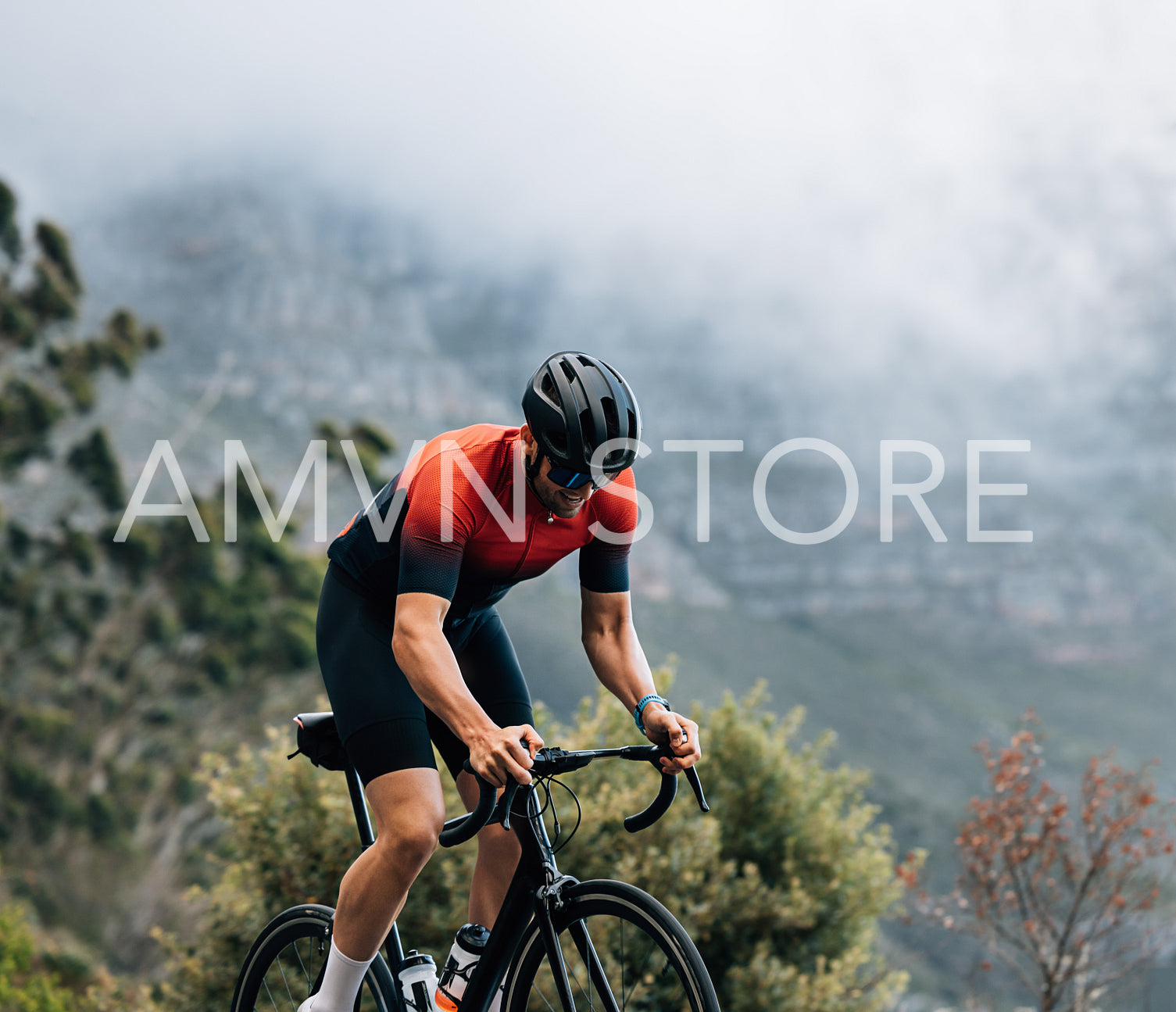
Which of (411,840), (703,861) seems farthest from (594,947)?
(703,861)

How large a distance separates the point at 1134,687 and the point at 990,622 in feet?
30.8

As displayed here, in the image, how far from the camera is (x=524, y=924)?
1971 mm

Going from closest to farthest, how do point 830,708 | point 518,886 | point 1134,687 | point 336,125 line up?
1. point 518,886
2. point 830,708
3. point 1134,687
4. point 336,125

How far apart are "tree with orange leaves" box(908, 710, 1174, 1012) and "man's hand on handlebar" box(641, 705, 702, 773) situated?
305cm

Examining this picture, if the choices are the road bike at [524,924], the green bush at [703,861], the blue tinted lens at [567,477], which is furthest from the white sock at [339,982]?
the green bush at [703,861]

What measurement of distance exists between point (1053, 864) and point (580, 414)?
155 inches

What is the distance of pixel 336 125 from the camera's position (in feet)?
234

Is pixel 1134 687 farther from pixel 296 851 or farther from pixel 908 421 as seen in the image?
pixel 296 851

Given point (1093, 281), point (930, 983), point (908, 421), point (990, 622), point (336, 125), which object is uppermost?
point (336, 125)

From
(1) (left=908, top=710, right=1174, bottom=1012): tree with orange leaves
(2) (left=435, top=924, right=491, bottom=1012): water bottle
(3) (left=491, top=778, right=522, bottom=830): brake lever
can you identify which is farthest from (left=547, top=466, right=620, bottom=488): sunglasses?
(1) (left=908, top=710, right=1174, bottom=1012): tree with orange leaves

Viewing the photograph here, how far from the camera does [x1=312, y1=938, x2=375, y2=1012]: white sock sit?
6.60ft

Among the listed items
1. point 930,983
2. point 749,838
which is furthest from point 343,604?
point 930,983

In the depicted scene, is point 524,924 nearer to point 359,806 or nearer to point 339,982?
point 339,982

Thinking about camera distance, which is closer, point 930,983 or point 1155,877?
point 1155,877
